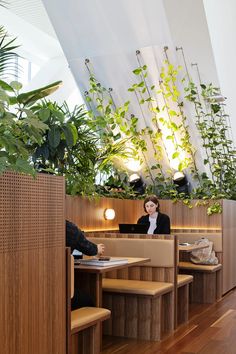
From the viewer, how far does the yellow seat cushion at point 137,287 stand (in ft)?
16.2

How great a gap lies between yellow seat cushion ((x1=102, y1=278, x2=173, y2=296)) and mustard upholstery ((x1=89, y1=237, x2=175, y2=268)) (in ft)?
0.69

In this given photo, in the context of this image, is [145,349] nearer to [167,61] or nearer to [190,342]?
[190,342]

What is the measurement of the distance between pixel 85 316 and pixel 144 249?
5.21 feet

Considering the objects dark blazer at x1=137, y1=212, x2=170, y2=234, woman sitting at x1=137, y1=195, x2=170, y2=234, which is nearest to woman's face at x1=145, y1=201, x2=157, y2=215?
woman sitting at x1=137, y1=195, x2=170, y2=234

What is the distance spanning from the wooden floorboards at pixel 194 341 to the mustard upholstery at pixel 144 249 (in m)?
0.68

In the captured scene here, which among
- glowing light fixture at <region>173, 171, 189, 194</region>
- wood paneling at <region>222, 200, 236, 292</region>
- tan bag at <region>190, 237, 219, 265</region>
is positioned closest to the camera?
tan bag at <region>190, 237, 219, 265</region>

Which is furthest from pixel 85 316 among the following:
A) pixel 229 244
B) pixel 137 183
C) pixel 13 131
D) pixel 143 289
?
pixel 137 183

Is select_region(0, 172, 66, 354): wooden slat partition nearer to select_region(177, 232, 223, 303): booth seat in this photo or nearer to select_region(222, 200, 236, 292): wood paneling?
select_region(177, 232, 223, 303): booth seat

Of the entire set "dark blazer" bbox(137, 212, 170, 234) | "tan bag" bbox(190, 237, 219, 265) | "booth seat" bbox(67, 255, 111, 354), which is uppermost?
"dark blazer" bbox(137, 212, 170, 234)

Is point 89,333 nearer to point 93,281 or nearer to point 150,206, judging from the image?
point 93,281

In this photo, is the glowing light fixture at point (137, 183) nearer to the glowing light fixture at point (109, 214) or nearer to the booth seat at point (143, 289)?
the glowing light fixture at point (109, 214)

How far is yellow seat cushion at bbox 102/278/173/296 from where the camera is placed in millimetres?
4926

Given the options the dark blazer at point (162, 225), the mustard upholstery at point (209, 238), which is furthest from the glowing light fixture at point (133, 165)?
the dark blazer at point (162, 225)

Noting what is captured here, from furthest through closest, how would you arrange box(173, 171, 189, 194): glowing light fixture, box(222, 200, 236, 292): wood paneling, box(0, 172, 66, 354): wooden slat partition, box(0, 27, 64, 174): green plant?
box(173, 171, 189, 194): glowing light fixture → box(222, 200, 236, 292): wood paneling → box(0, 172, 66, 354): wooden slat partition → box(0, 27, 64, 174): green plant
